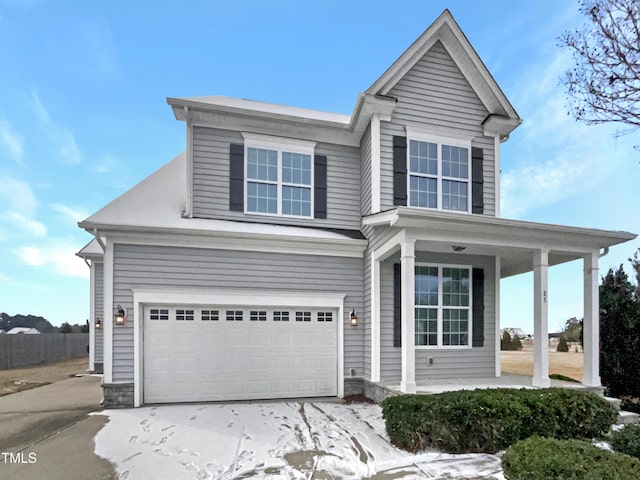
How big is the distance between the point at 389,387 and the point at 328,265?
2.84 m

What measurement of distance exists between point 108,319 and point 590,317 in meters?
9.54

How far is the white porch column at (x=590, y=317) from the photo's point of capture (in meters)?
7.59

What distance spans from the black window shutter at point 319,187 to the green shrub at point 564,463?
19.6 ft

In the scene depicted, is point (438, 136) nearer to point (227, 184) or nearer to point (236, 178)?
point (236, 178)

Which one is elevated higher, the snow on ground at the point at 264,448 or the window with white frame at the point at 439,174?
the window with white frame at the point at 439,174

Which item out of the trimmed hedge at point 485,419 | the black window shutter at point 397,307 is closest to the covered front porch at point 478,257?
the black window shutter at point 397,307

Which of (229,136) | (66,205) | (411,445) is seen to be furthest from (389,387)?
(66,205)

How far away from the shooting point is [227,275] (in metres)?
7.97

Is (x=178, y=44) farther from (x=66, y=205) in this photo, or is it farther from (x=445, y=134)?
(x=445, y=134)

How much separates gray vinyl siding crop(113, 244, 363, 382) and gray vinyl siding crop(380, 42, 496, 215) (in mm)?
2437

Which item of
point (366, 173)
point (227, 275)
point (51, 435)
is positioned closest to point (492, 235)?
point (366, 173)

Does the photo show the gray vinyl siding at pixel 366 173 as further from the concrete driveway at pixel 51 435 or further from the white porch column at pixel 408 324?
the concrete driveway at pixel 51 435

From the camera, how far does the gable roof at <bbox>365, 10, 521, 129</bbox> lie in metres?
8.30

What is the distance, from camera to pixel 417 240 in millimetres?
6918
